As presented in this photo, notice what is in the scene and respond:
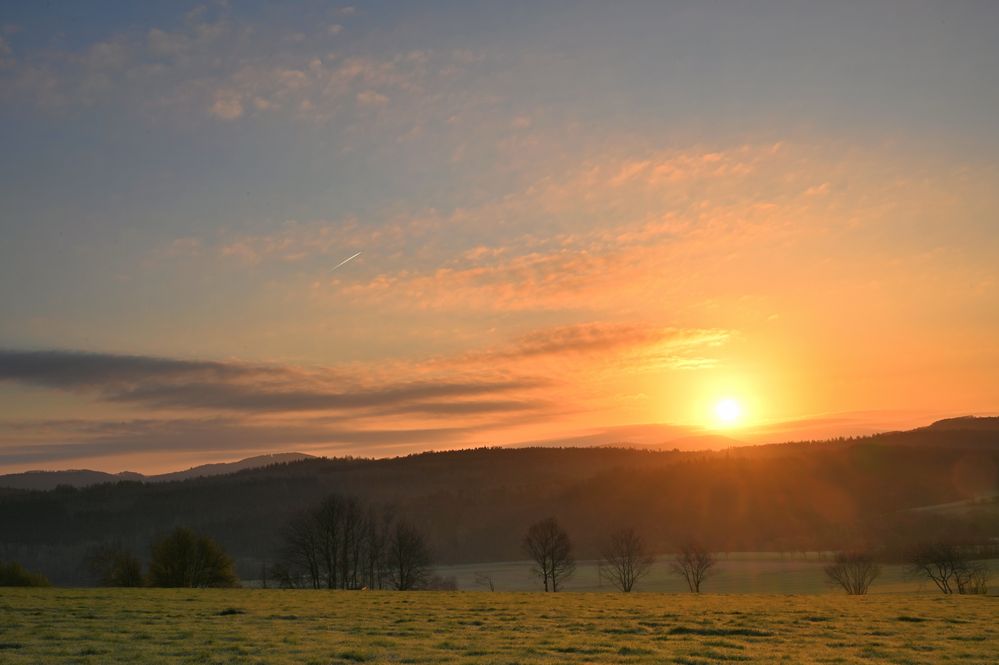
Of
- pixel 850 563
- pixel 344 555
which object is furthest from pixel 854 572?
pixel 344 555

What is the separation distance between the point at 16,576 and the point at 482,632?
64.6 meters

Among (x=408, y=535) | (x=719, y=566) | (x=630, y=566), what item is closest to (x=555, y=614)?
(x=408, y=535)

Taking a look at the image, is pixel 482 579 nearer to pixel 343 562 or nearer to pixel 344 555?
pixel 344 555

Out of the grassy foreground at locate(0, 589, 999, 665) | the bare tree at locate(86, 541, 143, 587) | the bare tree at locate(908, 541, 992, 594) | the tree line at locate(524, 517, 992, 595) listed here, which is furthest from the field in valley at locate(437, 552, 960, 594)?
the grassy foreground at locate(0, 589, 999, 665)

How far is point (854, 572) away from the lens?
128 metres

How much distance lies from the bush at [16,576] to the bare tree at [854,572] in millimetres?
110361

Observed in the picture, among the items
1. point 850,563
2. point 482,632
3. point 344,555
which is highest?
point 482,632

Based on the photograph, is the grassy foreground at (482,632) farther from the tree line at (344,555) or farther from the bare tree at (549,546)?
the bare tree at (549,546)

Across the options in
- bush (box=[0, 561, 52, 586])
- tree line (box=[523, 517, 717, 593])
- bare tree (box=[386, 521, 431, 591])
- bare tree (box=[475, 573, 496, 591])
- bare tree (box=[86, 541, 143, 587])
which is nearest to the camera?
bush (box=[0, 561, 52, 586])

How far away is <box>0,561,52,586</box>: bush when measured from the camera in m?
72.4

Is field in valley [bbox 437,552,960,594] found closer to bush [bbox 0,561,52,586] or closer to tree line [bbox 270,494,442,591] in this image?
tree line [bbox 270,494,442,591]

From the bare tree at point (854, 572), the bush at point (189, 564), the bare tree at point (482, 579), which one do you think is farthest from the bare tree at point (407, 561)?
the bare tree at point (854, 572)

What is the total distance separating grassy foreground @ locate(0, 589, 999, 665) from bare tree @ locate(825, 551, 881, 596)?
88561 mm

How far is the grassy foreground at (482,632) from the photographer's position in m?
21.2
